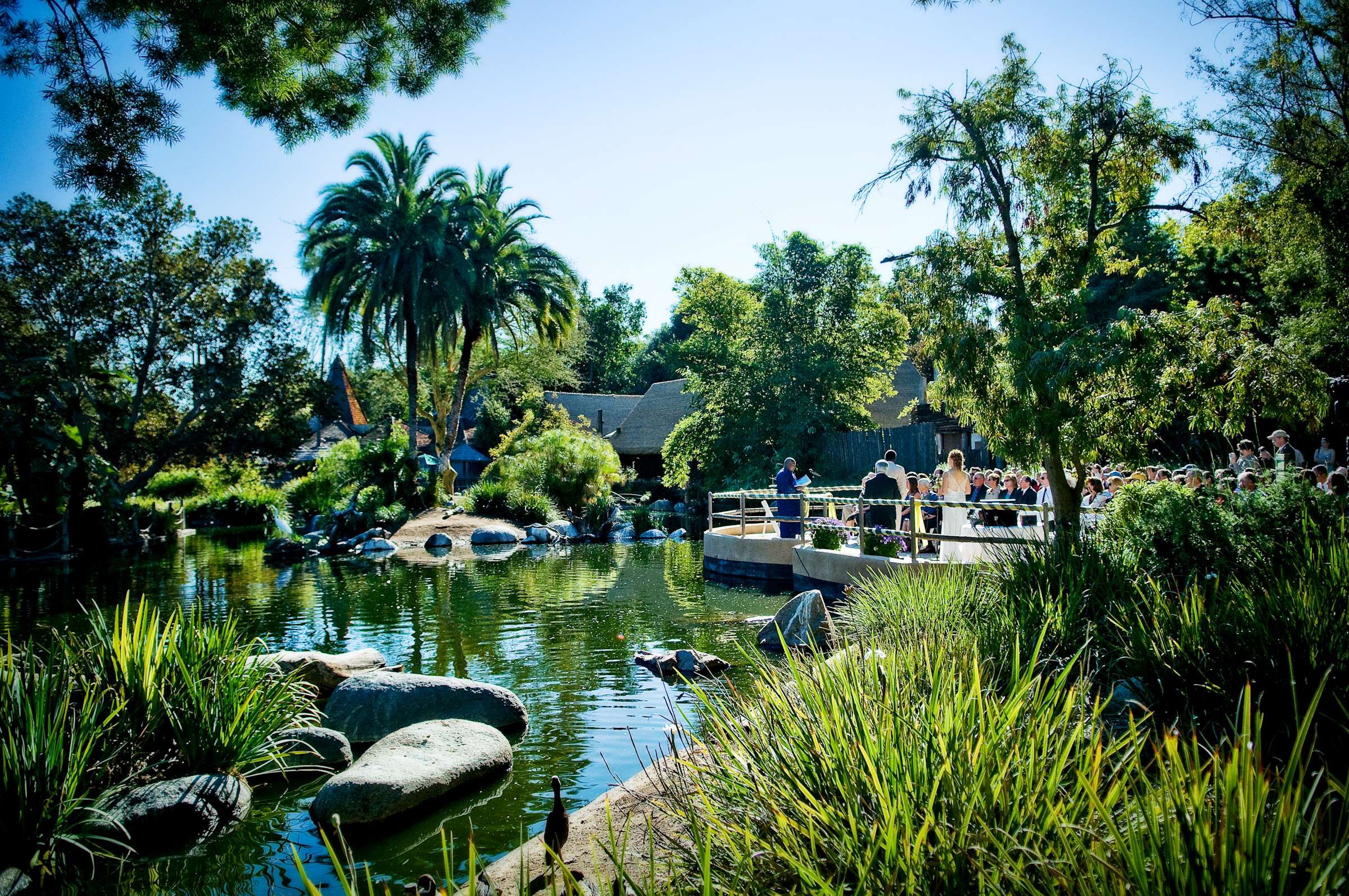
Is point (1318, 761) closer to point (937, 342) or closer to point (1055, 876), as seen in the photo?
point (1055, 876)

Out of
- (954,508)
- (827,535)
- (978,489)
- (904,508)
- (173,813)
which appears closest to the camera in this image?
(173,813)

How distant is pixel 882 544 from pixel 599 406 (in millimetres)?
37574

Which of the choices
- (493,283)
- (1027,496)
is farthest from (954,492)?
(493,283)

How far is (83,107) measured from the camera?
20.2 feet

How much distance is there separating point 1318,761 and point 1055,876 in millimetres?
2589

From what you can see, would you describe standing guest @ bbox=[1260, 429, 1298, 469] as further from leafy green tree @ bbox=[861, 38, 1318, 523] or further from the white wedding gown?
the white wedding gown

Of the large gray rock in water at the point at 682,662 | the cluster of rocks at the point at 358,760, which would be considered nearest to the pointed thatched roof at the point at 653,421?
the large gray rock in water at the point at 682,662

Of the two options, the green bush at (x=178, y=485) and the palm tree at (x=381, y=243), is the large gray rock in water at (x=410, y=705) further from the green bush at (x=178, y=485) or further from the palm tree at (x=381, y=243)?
the green bush at (x=178, y=485)

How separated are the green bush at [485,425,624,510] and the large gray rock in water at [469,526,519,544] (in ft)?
9.77

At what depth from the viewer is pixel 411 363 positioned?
1303 inches

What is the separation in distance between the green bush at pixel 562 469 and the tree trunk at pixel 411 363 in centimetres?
419

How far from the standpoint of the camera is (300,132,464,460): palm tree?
103ft

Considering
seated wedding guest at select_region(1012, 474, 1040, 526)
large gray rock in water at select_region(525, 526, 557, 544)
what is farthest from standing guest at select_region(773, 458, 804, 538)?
large gray rock in water at select_region(525, 526, 557, 544)

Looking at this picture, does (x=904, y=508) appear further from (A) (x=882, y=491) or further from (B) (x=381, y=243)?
(B) (x=381, y=243)
